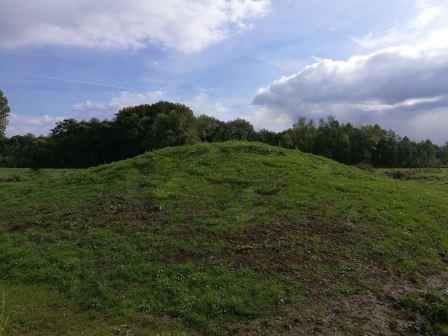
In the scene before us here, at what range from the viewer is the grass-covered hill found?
9.83m

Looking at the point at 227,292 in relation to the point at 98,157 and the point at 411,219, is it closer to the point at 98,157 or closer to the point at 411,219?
the point at 411,219

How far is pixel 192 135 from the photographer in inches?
2591

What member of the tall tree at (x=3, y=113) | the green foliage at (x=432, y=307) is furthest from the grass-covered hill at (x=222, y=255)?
the tall tree at (x=3, y=113)

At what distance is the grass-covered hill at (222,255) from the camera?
983 centimetres

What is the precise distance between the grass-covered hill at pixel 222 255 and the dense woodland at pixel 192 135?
47743 mm

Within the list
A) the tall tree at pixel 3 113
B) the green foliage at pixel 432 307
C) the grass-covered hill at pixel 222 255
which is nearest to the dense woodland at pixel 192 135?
the tall tree at pixel 3 113

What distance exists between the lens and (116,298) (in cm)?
1038

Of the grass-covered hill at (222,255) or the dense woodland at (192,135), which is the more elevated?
the dense woodland at (192,135)

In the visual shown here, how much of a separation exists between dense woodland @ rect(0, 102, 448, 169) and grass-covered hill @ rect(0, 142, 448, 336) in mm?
47743

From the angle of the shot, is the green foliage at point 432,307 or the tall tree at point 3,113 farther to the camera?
the tall tree at point 3,113

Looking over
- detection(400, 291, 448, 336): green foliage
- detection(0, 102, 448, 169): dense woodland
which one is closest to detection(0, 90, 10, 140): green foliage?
detection(0, 102, 448, 169): dense woodland

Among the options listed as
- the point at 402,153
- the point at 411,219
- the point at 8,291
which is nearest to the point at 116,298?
the point at 8,291

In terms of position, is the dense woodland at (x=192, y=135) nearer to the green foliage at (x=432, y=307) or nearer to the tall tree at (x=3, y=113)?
the tall tree at (x=3, y=113)

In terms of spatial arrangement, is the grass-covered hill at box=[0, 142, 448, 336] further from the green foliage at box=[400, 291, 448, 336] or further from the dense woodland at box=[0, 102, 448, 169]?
the dense woodland at box=[0, 102, 448, 169]
